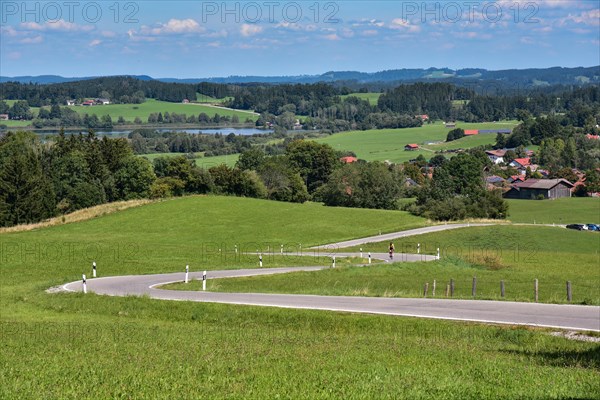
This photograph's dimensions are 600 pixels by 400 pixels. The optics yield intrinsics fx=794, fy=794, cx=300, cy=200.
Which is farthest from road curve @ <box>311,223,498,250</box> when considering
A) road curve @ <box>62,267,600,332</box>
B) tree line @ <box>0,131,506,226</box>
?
road curve @ <box>62,267,600,332</box>

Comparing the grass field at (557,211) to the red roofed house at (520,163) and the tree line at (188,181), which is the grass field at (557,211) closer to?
the tree line at (188,181)

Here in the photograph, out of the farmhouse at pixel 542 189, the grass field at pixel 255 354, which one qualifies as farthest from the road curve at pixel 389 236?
the farmhouse at pixel 542 189

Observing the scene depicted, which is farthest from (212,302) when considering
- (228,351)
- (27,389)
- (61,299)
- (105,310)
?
(27,389)

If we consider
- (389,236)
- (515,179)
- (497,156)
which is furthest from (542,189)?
(389,236)

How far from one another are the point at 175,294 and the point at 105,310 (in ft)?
17.0

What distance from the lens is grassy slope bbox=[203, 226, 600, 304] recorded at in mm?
36656

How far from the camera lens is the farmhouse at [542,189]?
135625mm

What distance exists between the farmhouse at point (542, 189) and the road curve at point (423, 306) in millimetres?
111403

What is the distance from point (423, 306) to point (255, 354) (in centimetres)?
1216

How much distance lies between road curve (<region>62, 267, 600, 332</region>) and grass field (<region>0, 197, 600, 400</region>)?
177cm

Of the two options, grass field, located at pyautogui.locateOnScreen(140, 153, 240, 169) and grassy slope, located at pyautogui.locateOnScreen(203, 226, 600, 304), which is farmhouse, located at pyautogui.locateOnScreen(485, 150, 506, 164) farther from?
grassy slope, located at pyautogui.locateOnScreen(203, 226, 600, 304)

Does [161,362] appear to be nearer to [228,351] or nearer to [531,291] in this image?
[228,351]

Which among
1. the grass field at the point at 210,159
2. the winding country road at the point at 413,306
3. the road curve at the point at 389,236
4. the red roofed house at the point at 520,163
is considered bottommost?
the red roofed house at the point at 520,163

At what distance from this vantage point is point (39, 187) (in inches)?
Answer: 3410
